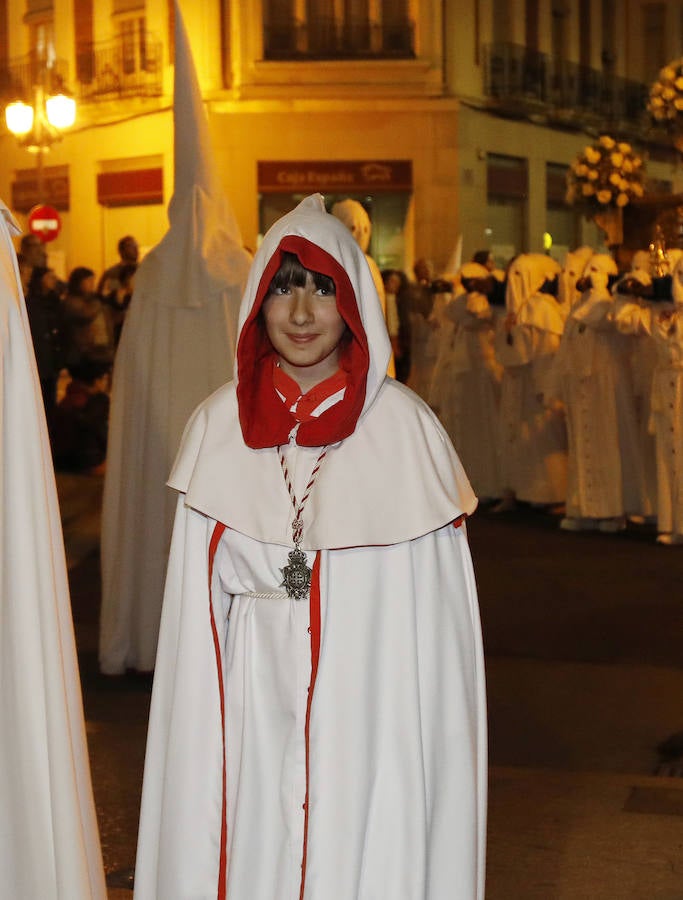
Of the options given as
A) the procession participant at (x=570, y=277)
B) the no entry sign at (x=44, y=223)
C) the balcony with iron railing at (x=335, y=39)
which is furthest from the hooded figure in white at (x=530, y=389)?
the balcony with iron railing at (x=335, y=39)

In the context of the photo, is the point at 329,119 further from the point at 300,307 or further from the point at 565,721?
the point at 300,307

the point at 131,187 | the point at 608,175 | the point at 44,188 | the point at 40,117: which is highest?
the point at 40,117

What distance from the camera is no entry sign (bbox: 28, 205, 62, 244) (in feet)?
87.3

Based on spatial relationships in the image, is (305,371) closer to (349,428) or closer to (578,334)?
(349,428)

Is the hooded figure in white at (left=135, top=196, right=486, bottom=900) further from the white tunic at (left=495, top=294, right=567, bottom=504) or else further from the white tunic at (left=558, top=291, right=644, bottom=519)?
the white tunic at (left=495, top=294, right=567, bottom=504)

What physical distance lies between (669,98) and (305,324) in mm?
11960

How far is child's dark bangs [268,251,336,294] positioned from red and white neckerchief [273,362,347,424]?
20 centimetres

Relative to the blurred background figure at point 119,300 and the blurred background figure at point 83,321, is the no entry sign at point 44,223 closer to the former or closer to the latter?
the blurred background figure at point 119,300

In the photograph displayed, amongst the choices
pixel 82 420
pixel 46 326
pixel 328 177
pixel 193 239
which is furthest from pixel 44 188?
pixel 193 239

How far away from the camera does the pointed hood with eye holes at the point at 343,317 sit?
3746 mm

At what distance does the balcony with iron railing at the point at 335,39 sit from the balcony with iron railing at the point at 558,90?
1.74 metres

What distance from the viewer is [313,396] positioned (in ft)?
12.6

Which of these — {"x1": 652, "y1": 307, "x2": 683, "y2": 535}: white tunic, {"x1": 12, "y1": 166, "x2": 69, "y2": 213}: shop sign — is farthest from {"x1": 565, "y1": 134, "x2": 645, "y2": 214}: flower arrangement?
{"x1": 12, "y1": 166, "x2": 69, "y2": 213}: shop sign

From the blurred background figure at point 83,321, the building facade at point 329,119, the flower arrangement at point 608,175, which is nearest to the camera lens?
the blurred background figure at point 83,321
